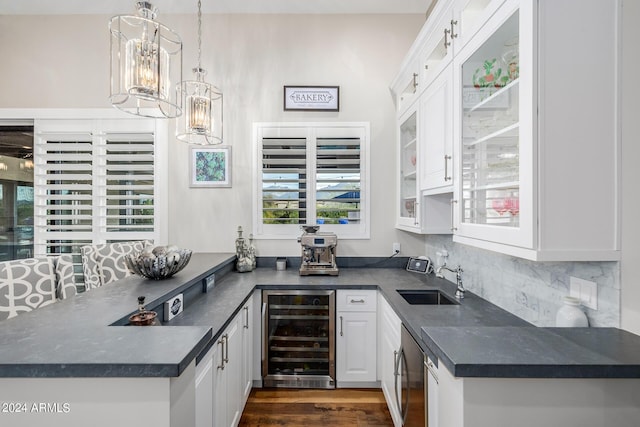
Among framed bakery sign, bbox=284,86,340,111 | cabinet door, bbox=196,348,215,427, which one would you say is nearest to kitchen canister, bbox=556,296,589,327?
cabinet door, bbox=196,348,215,427

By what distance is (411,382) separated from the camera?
164cm

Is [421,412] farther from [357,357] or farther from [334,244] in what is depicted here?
[334,244]

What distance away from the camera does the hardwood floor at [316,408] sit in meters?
2.17

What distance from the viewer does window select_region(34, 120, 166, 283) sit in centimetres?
306

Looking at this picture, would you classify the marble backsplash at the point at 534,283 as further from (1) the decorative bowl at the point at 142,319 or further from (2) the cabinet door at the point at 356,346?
(1) the decorative bowl at the point at 142,319

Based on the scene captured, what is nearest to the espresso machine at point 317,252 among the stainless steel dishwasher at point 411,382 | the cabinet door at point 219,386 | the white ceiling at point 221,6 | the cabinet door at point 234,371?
the cabinet door at point 234,371

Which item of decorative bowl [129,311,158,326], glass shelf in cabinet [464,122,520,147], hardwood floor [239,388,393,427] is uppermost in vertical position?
glass shelf in cabinet [464,122,520,147]

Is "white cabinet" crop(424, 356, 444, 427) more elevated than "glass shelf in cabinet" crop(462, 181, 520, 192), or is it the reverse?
"glass shelf in cabinet" crop(462, 181, 520, 192)

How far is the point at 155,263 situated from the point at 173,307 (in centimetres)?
35

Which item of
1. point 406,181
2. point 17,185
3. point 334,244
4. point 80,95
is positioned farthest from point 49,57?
point 406,181

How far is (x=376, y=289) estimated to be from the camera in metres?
2.49

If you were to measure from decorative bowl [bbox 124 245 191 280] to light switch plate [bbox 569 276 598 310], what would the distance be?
2.06 m

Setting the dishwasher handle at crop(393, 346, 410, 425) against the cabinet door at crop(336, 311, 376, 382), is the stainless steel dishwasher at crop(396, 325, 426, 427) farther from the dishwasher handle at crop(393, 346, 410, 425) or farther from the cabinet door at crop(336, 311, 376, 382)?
the cabinet door at crop(336, 311, 376, 382)

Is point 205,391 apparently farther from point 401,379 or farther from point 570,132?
point 570,132
